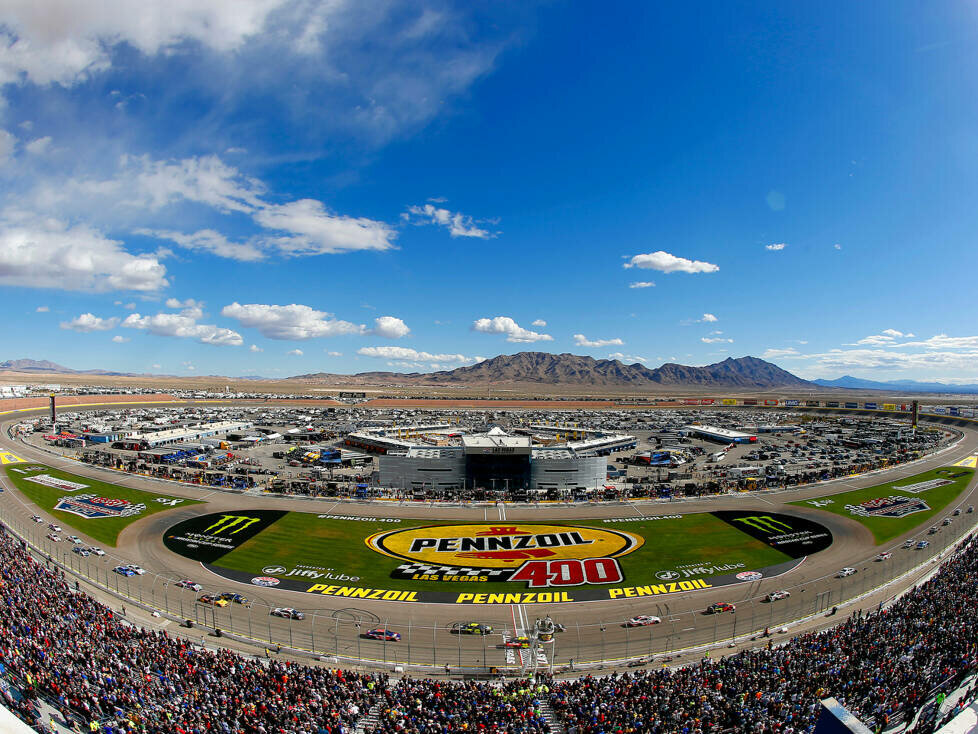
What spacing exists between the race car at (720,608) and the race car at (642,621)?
380 centimetres

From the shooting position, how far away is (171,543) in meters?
44.1

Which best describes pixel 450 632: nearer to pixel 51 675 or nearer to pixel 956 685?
pixel 51 675

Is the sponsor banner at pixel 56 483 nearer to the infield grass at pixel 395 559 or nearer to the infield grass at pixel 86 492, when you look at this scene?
the infield grass at pixel 86 492

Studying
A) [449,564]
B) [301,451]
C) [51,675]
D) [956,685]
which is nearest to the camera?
[956,685]

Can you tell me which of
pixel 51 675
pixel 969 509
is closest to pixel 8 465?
pixel 51 675

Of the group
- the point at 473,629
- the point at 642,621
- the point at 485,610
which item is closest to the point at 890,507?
the point at 642,621

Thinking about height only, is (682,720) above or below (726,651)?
above

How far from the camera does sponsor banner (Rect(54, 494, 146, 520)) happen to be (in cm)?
5156

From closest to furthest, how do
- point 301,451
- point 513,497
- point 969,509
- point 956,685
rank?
point 956,685 → point 969,509 → point 513,497 → point 301,451

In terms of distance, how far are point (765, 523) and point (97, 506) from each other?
7074cm

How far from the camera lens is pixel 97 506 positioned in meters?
53.9

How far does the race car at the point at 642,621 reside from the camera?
30.7 metres

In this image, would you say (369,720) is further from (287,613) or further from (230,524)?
(230,524)

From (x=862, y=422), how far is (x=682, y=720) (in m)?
175
